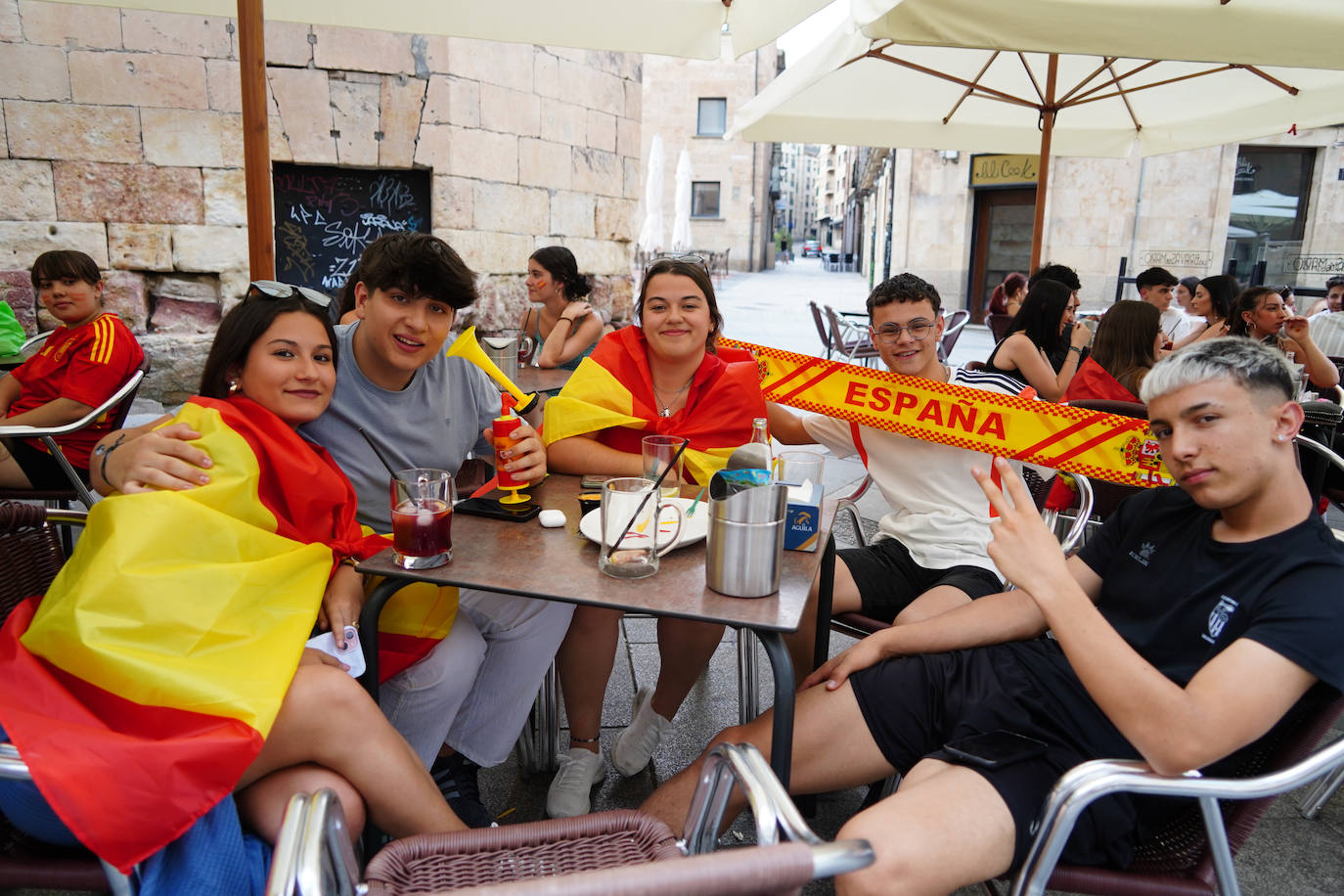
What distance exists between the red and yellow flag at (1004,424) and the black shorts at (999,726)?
3.20 ft

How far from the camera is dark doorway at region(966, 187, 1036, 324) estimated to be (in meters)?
15.3

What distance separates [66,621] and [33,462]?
2489mm

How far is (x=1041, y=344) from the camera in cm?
473

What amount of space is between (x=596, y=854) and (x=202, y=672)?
0.73 m

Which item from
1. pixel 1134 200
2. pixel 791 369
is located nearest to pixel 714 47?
pixel 791 369

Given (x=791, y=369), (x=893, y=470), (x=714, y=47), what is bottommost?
(x=893, y=470)

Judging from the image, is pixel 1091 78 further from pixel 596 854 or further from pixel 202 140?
pixel 202 140

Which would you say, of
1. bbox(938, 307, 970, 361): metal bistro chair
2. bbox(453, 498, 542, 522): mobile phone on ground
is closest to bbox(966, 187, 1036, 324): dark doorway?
bbox(938, 307, 970, 361): metal bistro chair

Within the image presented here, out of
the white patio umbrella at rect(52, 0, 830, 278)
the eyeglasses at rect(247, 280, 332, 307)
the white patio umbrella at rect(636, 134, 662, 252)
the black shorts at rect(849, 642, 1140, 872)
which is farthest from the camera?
the white patio umbrella at rect(636, 134, 662, 252)

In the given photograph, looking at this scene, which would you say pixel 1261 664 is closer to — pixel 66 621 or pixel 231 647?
pixel 231 647

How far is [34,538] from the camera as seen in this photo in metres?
1.87

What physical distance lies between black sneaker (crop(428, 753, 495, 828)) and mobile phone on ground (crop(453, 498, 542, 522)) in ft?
2.09

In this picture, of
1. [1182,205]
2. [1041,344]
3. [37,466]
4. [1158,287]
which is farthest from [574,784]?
[1182,205]

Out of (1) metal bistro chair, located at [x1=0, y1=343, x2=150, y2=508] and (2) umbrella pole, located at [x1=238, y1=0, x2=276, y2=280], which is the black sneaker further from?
(1) metal bistro chair, located at [x1=0, y1=343, x2=150, y2=508]
